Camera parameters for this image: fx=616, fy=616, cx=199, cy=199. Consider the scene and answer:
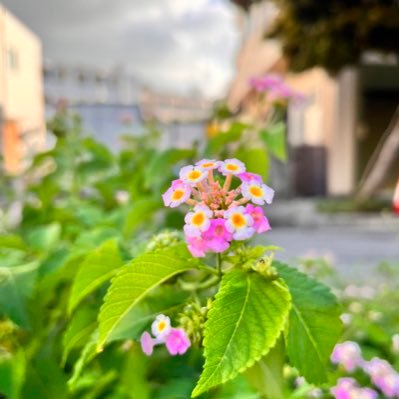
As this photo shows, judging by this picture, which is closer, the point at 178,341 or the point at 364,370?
the point at 178,341

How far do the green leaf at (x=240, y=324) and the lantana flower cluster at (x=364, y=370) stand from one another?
715 mm

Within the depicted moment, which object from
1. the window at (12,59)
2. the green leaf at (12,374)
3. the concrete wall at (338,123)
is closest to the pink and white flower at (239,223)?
the green leaf at (12,374)

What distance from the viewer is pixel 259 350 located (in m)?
0.45

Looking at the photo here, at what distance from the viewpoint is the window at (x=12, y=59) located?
17141mm

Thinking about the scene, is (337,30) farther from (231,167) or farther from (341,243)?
(231,167)

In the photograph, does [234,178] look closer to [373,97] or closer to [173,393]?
[173,393]

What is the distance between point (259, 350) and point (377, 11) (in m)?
8.67

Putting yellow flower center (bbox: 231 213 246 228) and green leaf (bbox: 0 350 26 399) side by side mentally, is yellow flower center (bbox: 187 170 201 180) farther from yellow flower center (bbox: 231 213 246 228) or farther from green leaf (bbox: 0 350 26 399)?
green leaf (bbox: 0 350 26 399)

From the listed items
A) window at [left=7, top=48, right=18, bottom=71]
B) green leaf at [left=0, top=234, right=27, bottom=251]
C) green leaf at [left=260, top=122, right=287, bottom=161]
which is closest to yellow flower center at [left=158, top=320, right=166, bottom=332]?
green leaf at [left=0, top=234, right=27, bottom=251]

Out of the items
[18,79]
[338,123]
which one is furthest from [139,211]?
[18,79]

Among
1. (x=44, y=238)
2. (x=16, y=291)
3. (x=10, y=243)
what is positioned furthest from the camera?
(x=44, y=238)

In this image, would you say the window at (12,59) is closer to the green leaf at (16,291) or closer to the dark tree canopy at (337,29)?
the dark tree canopy at (337,29)

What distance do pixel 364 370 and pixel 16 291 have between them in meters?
0.90

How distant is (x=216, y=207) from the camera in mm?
486
